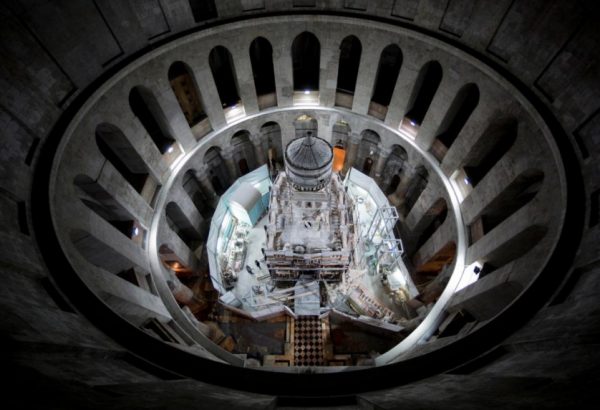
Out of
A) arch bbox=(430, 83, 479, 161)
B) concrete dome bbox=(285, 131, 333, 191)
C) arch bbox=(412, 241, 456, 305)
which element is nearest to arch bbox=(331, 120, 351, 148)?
arch bbox=(430, 83, 479, 161)

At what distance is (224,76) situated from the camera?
2194 cm

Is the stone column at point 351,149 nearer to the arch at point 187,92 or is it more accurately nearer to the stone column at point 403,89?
the stone column at point 403,89

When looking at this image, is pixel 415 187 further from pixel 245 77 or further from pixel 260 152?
pixel 245 77

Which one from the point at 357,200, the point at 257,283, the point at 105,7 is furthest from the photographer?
the point at 357,200

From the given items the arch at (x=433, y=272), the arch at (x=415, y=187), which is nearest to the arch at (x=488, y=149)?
the arch at (x=415, y=187)

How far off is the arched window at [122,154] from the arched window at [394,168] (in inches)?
596

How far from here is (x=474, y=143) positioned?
16.2 m

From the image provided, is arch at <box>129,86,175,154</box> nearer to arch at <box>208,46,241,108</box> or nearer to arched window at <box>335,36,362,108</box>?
arch at <box>208,46,241,108</box>

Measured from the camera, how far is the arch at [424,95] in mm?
19641

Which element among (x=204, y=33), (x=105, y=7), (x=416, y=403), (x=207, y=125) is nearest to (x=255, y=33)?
(x=204, y=33)

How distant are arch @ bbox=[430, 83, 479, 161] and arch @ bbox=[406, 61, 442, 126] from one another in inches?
66.7

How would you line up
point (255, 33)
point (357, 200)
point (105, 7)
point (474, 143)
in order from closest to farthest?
point (105, 7) → point (474, 143) → point (255, 33) → point (357, 200)

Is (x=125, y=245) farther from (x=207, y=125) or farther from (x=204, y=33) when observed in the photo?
(x=204, y=33)

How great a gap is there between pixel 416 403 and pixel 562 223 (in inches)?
302
